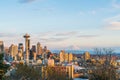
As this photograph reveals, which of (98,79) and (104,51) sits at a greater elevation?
(104,51)

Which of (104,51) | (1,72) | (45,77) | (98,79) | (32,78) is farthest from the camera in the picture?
A: (45,77)

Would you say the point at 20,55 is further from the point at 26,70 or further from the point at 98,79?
the point at 98,79

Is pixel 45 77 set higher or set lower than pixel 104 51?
lower

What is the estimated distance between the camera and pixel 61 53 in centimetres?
18325

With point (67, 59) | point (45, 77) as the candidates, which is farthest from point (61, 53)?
point (45, 77)

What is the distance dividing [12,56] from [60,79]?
4723 inches

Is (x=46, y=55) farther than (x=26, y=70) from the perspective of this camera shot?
Yes

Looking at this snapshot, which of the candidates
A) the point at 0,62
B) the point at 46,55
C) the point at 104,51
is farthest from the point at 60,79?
the point at 46,55

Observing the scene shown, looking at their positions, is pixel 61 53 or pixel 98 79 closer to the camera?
pixel 98 79

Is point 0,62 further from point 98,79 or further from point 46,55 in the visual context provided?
point 46,55

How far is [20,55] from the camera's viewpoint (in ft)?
544

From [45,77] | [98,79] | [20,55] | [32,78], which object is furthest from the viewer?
[20,55]

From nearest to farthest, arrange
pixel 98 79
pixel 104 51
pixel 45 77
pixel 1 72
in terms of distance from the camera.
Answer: pixel 1 72 → pixel 98 79 → pixel 104 51 → pixel 45 77

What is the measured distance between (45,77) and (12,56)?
116 metres
